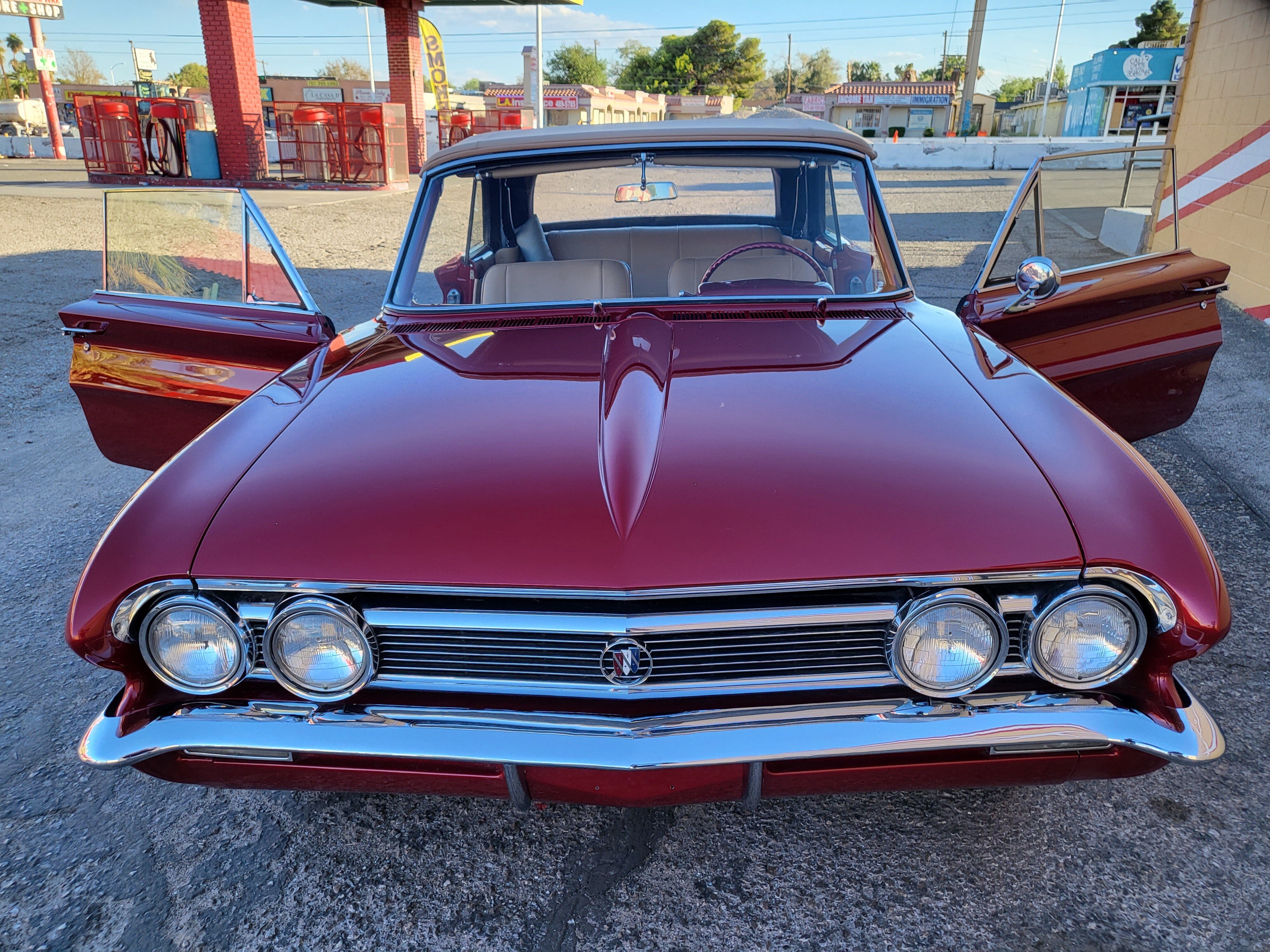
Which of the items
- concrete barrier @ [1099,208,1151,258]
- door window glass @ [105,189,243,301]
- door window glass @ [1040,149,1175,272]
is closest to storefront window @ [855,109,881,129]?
concrete barrier @ [1099,208,1151,258]

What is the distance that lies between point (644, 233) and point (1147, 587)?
87.3 inches

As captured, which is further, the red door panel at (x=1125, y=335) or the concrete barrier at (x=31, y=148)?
the concrete barrier at (x=31, y=148)

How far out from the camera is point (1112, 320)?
2.73m

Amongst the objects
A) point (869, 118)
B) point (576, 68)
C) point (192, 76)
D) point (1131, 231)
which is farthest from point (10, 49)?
point (1131, 231)

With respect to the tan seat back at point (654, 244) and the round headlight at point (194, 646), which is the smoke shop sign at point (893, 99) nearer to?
the tan seat back at point (654, 244)

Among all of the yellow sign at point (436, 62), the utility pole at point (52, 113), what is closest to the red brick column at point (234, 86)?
the yellow sign at point (436, 62)

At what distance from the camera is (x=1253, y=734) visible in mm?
2293

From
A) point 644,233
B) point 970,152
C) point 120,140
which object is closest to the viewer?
point 644,233

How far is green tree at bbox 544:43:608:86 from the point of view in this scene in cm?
7844

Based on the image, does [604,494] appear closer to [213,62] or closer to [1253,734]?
[1253,734]

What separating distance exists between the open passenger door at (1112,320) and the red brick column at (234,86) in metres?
17.7

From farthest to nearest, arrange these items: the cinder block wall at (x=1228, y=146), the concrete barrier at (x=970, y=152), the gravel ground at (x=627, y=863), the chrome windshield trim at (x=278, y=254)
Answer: the concrete barrier at (x=970, y=152), the cinder block wall at (x=1228, y=146), the chrome windshield trim at (x=278, y=254), the gravel ground at (x=627, y=863)

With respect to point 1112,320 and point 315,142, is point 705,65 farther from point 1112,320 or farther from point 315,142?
point 1112,320

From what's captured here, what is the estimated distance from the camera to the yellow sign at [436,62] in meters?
27.9
